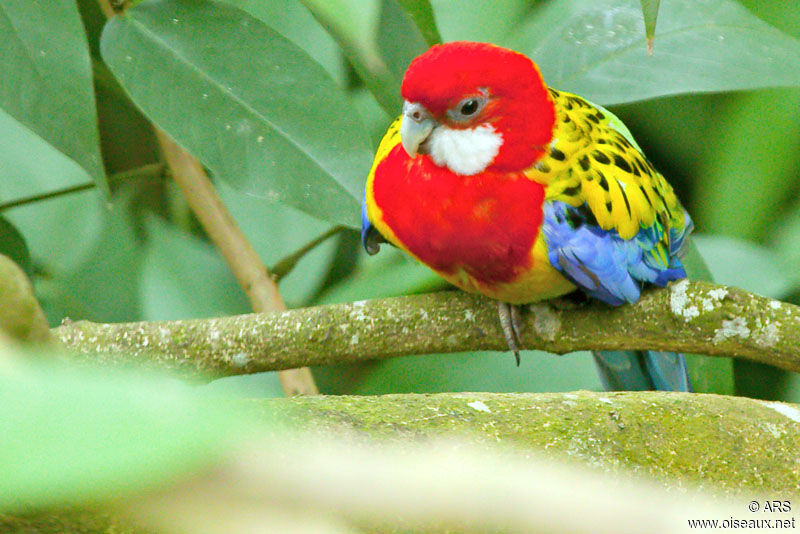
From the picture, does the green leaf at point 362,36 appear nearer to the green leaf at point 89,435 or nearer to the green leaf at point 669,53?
the green leaf at point 669,53

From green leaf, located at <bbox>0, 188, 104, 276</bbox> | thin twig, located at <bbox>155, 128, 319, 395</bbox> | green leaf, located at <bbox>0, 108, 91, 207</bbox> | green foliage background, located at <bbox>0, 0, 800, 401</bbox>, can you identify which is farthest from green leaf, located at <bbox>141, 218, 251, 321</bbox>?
thin twig, located at <bbox>155, 128, 319, 395</bbox>

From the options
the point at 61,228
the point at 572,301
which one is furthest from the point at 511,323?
the point at 61,228

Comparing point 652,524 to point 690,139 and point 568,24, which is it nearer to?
point 568,24

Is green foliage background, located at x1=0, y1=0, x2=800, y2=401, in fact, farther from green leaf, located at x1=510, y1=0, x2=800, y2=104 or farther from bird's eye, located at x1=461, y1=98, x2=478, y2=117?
bird's eye, located at x1=461, y1=98, x2=478, y2=117

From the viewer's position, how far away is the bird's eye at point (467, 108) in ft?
3.40

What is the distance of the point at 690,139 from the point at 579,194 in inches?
47.6

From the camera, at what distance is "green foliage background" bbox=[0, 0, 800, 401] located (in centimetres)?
102

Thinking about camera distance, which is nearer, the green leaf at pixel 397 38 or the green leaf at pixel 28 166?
the green leaf at pixel 397 38

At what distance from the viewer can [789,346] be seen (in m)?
0.86

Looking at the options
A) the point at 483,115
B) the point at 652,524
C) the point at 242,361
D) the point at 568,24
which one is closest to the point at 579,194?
the point at 483,115

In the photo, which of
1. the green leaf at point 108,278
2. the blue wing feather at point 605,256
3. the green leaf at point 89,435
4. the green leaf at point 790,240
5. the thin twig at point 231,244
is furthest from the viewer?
the green leaf at point 790,240

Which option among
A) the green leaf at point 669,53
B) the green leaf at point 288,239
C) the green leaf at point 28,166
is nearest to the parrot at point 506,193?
the green leaf at point 669,53

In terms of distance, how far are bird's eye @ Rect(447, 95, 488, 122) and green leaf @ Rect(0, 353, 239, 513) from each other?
36.2 inches

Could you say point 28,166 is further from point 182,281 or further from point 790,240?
point 790,240
